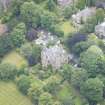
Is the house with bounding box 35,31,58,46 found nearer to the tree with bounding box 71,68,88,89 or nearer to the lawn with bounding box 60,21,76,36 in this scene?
the lawn with bounding box 60,21,76,36

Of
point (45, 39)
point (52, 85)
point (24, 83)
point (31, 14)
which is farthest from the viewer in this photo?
point (31, 14)

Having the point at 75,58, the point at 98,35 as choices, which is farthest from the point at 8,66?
the point at 98,35

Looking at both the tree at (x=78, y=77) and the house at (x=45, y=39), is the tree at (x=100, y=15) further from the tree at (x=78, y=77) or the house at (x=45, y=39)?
the tree at (x=78, y=77)

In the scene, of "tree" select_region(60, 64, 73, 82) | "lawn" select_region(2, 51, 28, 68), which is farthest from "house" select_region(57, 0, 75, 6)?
"tree" select_region(60, 64, 73, 82)

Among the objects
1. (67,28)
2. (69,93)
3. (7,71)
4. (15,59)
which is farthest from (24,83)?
(67,28)

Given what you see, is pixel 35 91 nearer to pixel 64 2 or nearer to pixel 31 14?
pixel 31 14

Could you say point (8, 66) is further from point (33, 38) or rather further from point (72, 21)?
point (72, 21)
